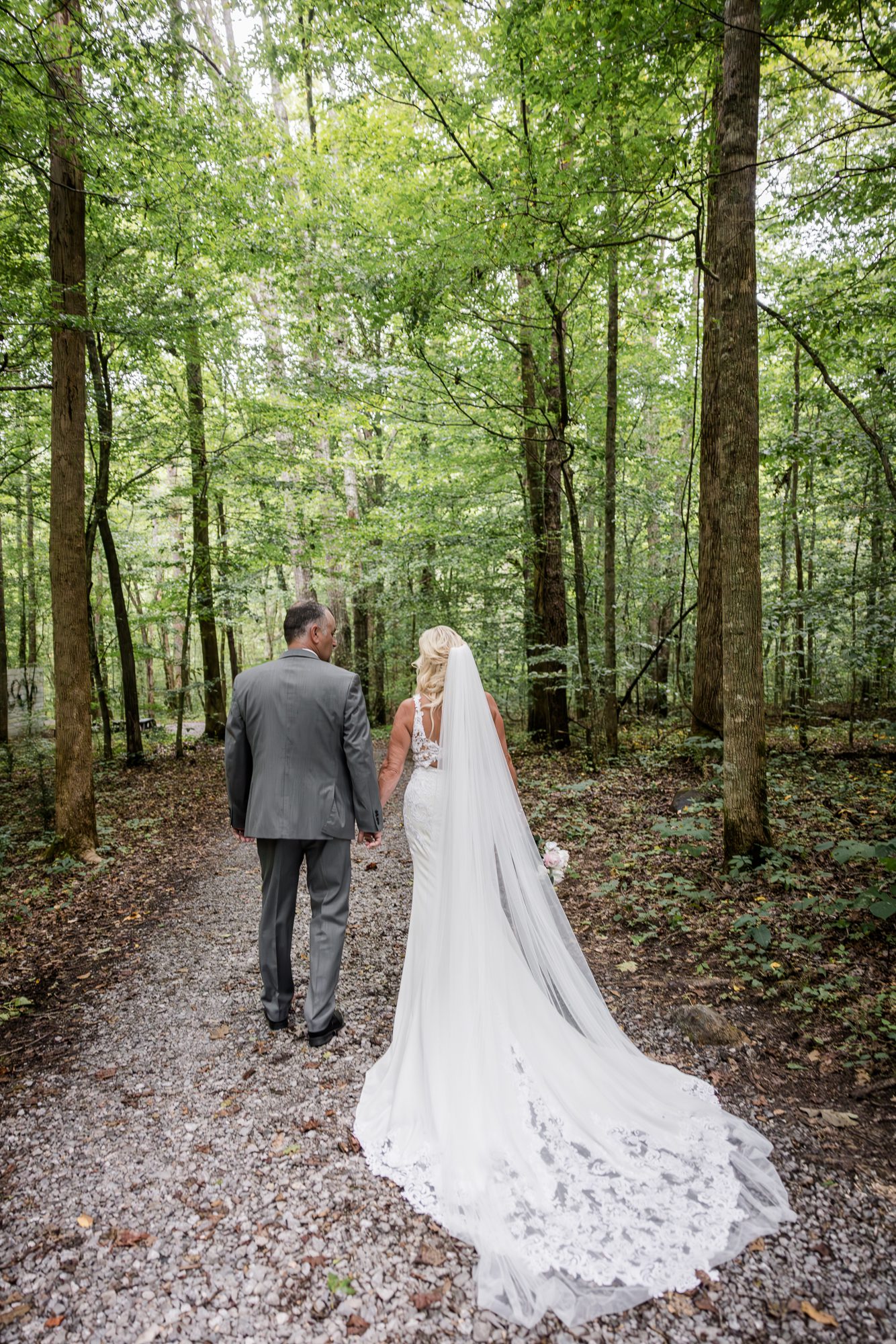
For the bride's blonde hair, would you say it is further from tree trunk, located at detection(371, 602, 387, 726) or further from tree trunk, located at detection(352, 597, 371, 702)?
tree trunk, located at detection(352, 597, 371, 702)

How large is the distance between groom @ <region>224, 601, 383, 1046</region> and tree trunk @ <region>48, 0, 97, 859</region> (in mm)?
4269

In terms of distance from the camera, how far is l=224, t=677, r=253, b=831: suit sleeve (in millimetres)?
3809

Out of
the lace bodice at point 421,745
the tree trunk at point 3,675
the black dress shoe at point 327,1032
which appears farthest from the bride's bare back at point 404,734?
the tree trunk at point 3,675

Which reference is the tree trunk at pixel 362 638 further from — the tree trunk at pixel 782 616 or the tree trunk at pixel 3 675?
the tree trunk at pixel 782 616

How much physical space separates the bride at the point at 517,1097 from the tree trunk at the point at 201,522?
10116 millimetres

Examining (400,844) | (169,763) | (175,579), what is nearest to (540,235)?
(400,844)

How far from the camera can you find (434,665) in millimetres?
3656

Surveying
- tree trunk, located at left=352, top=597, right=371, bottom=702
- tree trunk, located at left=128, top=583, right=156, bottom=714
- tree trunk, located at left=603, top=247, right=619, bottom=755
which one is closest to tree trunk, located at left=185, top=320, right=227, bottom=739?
tree trunk, located at left=128, top=583, right=156, bottom=714

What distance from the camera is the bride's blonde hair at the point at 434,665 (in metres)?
3.65

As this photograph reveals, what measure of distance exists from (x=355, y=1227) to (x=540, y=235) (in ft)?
25.6

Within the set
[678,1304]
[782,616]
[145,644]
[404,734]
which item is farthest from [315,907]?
[145,644]

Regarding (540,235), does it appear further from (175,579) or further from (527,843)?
(175,579)

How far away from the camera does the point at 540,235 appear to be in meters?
6.71

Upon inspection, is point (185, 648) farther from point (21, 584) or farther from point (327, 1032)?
point (327, 1032)
